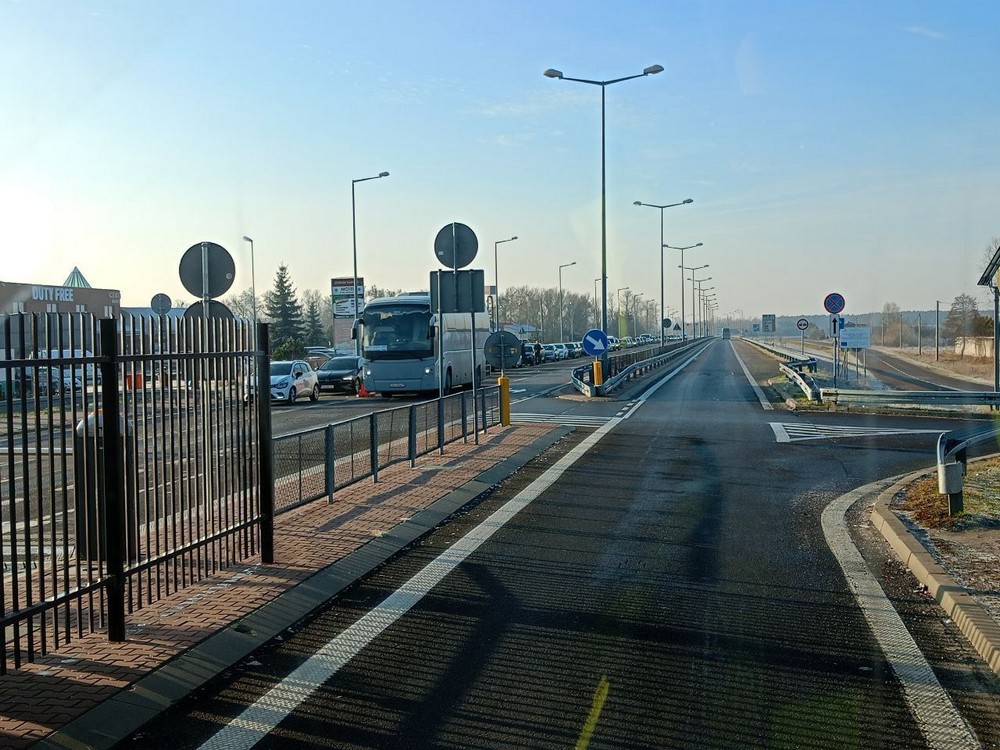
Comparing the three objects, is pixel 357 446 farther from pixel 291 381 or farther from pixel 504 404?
pixel 291 381

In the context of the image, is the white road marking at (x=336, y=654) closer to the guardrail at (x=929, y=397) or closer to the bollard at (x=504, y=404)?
the bollard at (x=504, y=404)

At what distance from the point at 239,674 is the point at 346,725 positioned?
3.47 ft

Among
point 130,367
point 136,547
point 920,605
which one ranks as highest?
point 130,367

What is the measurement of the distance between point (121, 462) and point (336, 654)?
5.79 feet

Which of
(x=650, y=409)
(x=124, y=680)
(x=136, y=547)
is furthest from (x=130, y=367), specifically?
(x=650, y=409)

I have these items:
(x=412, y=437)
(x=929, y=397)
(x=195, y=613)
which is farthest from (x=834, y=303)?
(x=195, y=613)

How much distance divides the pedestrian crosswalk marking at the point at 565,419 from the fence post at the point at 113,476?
632 inches

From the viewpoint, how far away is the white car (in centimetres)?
3092

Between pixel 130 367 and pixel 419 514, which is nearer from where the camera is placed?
pixel 130 367

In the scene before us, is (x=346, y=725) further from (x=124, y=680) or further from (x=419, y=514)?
(x=419, y=514)

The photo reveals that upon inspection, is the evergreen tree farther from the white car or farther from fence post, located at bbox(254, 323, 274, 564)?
fence post, located at bbox(254, 323, 274, 564)

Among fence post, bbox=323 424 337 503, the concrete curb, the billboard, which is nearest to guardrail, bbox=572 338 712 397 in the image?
fence post, bbox=323 424 337 503

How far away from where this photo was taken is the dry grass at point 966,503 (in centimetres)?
941

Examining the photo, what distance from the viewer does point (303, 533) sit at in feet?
30.7
